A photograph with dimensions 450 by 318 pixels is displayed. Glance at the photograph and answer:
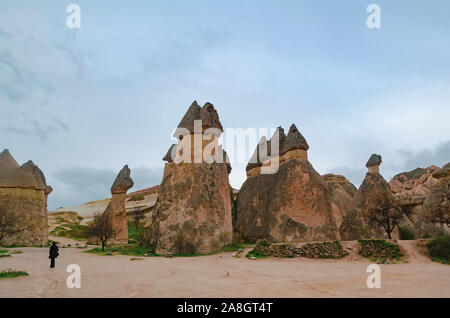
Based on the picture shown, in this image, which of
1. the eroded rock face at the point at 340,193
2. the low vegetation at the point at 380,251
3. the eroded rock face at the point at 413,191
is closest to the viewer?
the low vegetation at the point at 380,251

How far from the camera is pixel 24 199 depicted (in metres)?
21.4

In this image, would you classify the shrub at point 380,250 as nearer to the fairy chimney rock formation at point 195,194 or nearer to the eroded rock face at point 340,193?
the fairy chimney rock formation at point 195,194

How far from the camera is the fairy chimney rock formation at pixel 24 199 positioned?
2073 centimetres

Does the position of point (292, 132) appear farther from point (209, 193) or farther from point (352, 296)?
point (352, 296)

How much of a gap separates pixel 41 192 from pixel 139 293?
2100 cm

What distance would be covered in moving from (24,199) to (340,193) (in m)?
25.1

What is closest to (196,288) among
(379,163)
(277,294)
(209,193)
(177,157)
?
(277,294)

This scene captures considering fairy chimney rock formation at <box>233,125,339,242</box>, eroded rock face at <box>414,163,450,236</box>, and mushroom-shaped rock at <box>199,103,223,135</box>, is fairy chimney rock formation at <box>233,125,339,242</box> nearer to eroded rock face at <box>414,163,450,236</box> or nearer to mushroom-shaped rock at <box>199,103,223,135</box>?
eroded rock face at <box>414,163,450,236</box>

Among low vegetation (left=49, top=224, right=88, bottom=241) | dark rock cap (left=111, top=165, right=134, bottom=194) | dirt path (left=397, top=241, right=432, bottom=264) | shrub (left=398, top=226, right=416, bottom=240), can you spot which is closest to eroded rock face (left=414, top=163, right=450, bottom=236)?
shrub (left=398, top=226, right=416, bottom=240)

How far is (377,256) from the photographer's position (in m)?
10.9

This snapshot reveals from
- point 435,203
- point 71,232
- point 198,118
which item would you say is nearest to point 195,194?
point 198,118

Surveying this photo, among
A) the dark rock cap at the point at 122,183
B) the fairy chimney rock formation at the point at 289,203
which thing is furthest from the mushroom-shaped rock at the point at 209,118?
the dark rock cap at the point at 122,183

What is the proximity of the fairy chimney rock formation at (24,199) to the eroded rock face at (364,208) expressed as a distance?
69.4 feet
